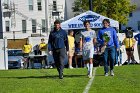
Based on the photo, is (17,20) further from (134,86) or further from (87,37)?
(134,86)

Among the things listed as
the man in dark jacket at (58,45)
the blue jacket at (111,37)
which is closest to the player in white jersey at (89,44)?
the blue jacket at (111,37)

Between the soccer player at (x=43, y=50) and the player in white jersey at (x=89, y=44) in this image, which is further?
the soccer player at (x=43, y=50)

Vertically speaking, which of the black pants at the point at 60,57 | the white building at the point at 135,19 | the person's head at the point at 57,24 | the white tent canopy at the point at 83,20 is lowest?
the black pants at the point at 60,57

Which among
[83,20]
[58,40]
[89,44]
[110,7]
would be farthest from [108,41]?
[110,7]

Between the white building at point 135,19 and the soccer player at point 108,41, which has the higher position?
the white building at point 135,19

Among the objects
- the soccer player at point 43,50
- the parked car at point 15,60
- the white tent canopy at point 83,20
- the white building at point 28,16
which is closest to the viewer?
the white tent canopy at point 83,20

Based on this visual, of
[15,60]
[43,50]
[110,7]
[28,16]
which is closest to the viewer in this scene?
[43,50]

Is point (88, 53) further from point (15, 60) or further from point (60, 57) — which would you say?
point (15, 60)

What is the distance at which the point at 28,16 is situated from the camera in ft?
198

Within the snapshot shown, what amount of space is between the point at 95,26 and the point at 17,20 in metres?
34.4

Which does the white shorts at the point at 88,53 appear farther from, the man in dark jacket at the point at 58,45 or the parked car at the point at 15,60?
the parked car at the point at 15,60

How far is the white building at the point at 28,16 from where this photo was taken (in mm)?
58938

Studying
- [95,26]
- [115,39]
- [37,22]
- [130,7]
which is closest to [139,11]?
[130,7]

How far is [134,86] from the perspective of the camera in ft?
39.7
